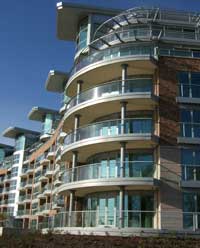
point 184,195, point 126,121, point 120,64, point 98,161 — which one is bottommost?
point 184,195

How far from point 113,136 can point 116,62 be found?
18.4 feet

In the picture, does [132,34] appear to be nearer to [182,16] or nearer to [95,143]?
[182,16]

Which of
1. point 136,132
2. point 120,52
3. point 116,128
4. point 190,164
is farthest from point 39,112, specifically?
point 190,164

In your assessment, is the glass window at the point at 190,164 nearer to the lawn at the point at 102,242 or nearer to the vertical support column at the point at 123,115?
the vertical support column at the point at 123,115

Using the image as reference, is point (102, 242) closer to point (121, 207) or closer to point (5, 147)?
point (121, 207)

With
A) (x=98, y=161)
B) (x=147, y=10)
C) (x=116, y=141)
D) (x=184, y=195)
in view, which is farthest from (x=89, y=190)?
(x=147, y=10)

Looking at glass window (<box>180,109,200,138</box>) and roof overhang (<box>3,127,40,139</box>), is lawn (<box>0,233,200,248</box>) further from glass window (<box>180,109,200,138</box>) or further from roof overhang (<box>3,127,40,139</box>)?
roof overhang (<box>3,127,40,139</box>)

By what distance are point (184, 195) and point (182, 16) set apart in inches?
692

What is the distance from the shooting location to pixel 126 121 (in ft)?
92.3

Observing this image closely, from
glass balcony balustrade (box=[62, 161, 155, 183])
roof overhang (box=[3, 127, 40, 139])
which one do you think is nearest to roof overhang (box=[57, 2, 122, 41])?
glass balcony balustrade (box=[62, 161, 155, 183])

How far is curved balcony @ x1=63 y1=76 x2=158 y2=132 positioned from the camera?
2786 cm

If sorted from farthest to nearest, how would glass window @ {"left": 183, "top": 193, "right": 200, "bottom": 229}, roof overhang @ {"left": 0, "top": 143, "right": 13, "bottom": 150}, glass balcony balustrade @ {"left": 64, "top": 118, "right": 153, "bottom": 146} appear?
roof overhang @ {"left": 0, "top": 143, "right": 13, "bottom": 150} → glass balcony balustrade @ {"left": 64, "top": 118, "right": 153, "bottom": 146} → glass window @ {"left": 183, "top": 193, "right": 200, "bottom": 229}

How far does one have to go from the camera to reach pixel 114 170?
1065 inches

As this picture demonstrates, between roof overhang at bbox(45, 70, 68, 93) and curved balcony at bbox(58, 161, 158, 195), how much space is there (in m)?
26.0
